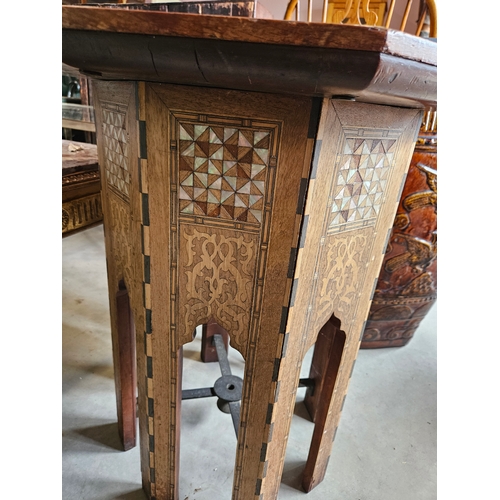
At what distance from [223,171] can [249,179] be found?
0.16 feet

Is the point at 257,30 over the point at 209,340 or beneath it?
over

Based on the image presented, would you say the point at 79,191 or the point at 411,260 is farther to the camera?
the point at 79,191

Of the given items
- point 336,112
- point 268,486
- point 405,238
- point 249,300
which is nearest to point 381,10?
point 405,238

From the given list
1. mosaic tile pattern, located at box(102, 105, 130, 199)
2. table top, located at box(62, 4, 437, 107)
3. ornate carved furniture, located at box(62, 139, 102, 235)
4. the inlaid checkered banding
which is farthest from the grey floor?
table top, located at box(62, 4, 437, 107)

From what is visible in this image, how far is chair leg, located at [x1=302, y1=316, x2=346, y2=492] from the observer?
3.16 ft

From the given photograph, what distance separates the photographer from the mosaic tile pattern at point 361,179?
0.66 meters

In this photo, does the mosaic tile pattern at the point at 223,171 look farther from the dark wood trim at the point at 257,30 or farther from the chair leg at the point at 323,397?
the chair leg at the point at 323,397

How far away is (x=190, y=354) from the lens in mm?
1784

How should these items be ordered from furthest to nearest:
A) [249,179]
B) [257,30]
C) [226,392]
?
[226,392] → [249,179] → [257,30]

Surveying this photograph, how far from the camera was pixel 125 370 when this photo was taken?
3.64 feet

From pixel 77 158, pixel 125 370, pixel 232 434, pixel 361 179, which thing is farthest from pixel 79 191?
pixel 361 179

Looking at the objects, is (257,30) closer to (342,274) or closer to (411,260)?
(342,274)

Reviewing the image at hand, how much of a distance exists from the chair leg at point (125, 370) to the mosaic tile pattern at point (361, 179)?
65 cm

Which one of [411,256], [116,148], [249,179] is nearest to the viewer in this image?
[249,179]
